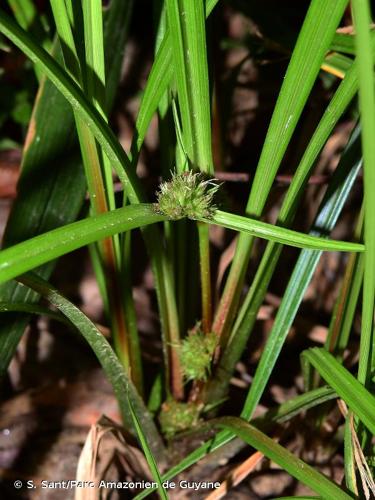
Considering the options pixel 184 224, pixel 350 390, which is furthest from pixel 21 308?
pixel 350 390

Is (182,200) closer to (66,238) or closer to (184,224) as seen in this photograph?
(66,238)

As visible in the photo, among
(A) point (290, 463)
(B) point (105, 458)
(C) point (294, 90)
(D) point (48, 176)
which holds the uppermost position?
(D) point (48, 176)

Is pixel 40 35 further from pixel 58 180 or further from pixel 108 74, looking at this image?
pixel 58 180

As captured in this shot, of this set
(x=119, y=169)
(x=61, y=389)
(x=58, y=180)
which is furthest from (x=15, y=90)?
(x=119, y=169)

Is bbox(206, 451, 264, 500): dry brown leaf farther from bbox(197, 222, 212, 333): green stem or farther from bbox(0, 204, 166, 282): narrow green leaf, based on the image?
bbox(0, 204, 166, 282): narrow green leaf

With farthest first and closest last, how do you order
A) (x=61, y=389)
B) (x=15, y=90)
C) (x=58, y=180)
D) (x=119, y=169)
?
1. (x=15, y=90)
2. (x=61, y=389)
3. (x=58, y=180)
4. (x=119, y=169)

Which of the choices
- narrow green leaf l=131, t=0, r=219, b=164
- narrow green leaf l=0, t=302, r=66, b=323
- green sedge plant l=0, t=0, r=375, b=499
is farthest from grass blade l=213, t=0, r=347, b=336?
narrow green leaf l=0, t=302, r=66, b=323

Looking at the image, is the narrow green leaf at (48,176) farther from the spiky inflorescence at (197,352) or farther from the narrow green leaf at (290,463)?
the narrow green leaf at (290,463)

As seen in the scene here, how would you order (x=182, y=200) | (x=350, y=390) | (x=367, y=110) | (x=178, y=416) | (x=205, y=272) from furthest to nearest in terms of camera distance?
(x=178, y=416), (x=205, y=272), (x=350, y=390), (x=182, y=200), (x=367, y=110)
